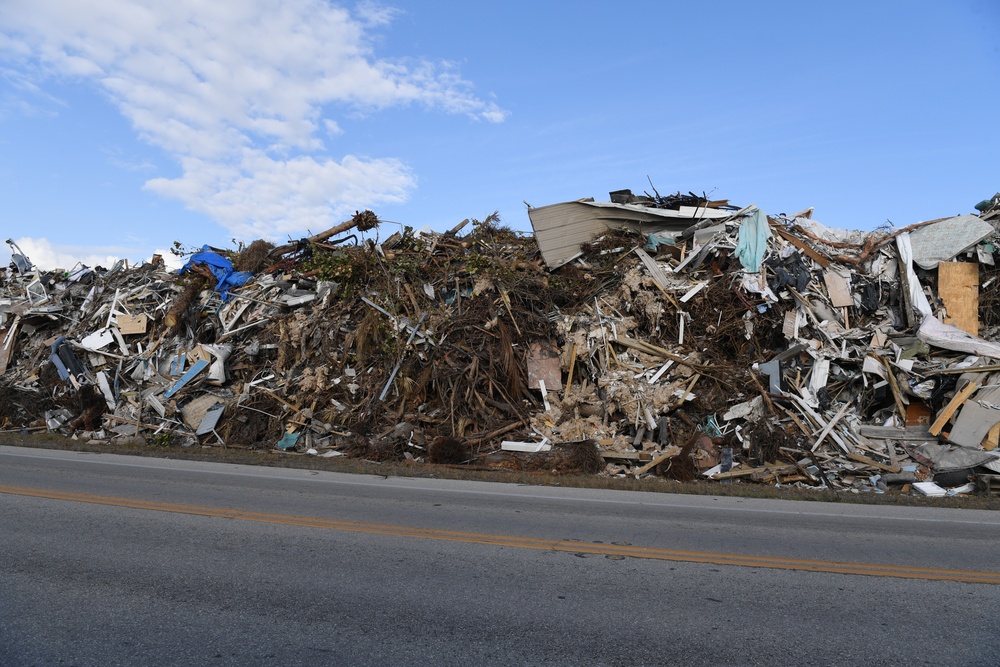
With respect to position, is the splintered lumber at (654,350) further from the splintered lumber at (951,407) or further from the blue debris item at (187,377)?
the blue debris item at (187,377)

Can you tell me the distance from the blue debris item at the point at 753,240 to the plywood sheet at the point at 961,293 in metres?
4.10

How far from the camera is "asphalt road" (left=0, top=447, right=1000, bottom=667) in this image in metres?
4.18

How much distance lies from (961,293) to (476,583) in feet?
51.4

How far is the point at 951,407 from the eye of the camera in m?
13.5

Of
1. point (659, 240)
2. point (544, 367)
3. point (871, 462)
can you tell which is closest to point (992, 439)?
point (871, 462)

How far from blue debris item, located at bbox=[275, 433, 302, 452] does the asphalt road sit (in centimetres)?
679

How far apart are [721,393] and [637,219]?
5.58 meters

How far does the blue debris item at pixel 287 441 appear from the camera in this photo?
1566 centimetres

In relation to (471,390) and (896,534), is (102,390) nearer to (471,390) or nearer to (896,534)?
(471,390)

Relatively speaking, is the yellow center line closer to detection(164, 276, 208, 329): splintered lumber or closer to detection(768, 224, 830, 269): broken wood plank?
detection(768, 224, 830, 269): broken wood plank

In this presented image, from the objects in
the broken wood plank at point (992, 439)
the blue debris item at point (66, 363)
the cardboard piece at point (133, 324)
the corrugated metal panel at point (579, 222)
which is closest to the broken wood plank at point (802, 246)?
the corrugated metal panel at point (579, 222)

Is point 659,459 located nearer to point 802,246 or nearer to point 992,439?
point 992,439

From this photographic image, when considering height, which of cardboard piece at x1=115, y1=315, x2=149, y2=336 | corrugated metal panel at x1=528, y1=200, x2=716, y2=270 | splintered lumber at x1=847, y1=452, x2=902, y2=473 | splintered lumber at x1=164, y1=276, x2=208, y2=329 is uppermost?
corrugated metal panel at x1=528, y1=200, x2=716, y2=270

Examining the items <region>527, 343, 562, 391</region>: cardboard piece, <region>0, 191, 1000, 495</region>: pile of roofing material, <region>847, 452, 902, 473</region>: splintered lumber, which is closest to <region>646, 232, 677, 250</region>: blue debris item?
<region>0, 191, 1000, 495</region>: pile of roofing material
